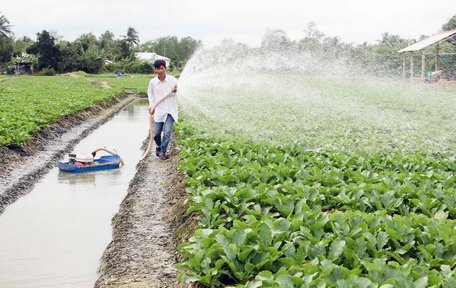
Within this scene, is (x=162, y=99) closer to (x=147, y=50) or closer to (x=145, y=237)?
(x=145, y=237)

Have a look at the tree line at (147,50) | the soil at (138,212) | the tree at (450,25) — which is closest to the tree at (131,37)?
the tree line at (147,50)

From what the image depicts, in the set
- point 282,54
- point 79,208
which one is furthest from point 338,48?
point 79,208

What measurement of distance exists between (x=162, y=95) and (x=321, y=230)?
20.1ft

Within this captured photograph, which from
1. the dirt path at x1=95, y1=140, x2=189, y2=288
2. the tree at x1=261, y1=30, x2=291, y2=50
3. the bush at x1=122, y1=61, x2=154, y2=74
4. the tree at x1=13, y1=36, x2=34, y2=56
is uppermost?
the tree at x1=13, y1=36, x2=34, y2=56

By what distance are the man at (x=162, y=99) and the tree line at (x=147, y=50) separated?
16.2 ft

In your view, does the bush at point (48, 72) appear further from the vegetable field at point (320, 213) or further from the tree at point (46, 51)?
the vegetable field at point (320, 213)

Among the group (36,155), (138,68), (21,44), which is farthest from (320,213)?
(21,44)

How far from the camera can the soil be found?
515 centimetres

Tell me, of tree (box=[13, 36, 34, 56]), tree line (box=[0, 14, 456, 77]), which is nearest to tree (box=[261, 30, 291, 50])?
tree line (box=[0, 14, 456, 77])

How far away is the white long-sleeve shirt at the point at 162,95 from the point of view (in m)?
10.0

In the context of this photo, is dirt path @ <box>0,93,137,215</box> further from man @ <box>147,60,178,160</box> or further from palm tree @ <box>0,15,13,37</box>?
palm tree @ <box>0,15,13,37</box>

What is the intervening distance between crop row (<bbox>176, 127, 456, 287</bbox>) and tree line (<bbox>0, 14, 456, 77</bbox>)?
8.62m

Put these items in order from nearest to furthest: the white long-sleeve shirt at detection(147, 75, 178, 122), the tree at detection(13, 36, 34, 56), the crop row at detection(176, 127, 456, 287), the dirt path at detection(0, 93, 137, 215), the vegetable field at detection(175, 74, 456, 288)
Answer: the crop row at detection(176, 127, 456, 287), the vegetable field at detection(175, 74, 456, 288), the dirt path at detection(0, 93, 137, 215), the white long-sleeve shirt at detection(147, 75, 178, 122), the tree at detection(13, 36, 34, 56)

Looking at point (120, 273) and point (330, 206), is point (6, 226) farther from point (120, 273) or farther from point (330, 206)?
point (330, 206)
